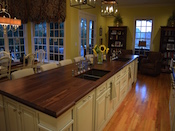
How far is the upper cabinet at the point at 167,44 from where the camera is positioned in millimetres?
6785

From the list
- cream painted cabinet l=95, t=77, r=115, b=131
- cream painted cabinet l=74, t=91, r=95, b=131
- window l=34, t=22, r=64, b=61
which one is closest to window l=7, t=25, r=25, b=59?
window l=34, t=22, r=64, b=61

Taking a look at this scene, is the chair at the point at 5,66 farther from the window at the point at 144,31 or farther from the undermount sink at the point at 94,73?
the window at the point at 144,31

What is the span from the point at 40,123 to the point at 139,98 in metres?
3.19

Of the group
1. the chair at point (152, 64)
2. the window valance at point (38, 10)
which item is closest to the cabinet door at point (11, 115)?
the window valance at point (38, 10)

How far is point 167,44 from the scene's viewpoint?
7.00 m

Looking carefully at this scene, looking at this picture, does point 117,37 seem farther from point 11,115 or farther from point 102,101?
point 11,115

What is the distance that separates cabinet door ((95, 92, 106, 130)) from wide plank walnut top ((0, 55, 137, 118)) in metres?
0.28

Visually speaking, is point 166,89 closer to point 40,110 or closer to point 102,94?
point 102,94

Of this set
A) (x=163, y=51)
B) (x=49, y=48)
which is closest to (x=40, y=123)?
(x=49, y=48)

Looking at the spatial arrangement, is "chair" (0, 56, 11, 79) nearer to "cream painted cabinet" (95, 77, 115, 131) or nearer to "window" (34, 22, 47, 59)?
"window" (34, 22, 47, 59)

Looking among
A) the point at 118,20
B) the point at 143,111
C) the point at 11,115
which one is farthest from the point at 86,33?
the point at 11,115

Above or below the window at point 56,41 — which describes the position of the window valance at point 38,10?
above

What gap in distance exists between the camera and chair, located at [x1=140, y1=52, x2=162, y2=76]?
6.23 metres

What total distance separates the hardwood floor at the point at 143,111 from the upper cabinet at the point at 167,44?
2.34 meters
